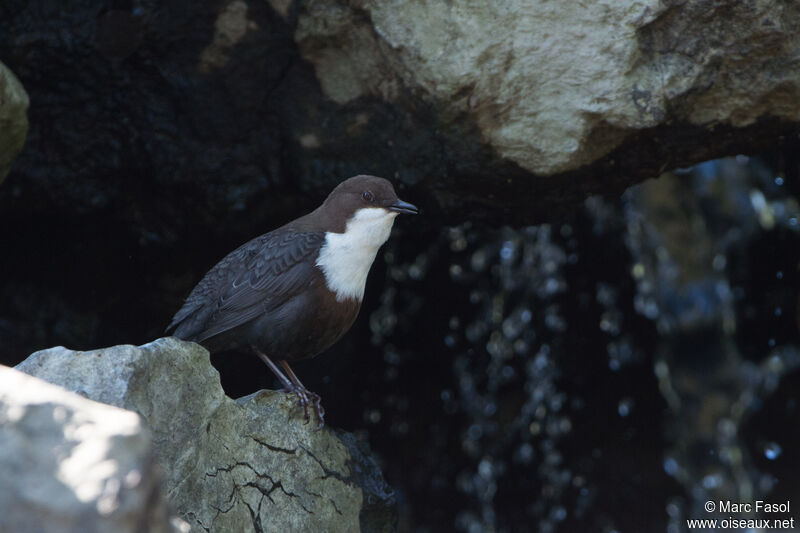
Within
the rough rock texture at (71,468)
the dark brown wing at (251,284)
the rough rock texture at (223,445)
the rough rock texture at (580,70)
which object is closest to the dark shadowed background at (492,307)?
the rough rock texture at (580,70)

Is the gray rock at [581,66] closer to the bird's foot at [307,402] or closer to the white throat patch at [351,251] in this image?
the white throat patch at [351,251]

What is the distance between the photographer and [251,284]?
3648mm

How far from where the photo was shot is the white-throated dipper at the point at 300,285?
3.59m

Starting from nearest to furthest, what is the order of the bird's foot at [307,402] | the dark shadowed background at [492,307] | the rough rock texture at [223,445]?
the rough rock texture at [223,445]
the bird's foot at [307,402]
the dark shadowed background at [492,307]

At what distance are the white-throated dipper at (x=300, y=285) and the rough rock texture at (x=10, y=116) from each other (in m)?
0.99

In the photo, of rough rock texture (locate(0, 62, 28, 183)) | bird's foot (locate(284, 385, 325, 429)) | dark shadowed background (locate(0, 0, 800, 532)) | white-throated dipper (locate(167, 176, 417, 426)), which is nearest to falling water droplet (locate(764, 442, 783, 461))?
dark shadowed background (locate(0, 0, 800, 532))

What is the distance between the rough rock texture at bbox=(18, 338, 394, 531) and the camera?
2396mm

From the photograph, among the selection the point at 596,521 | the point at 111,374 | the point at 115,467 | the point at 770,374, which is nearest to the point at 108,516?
the point at 115,467

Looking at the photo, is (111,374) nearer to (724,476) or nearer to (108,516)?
(108,516)

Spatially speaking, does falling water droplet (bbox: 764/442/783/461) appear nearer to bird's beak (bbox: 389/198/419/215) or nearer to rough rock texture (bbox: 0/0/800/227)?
rough rock texture (bbox: 0/0/800/227)

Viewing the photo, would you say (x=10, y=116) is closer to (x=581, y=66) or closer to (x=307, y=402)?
(x=307, y=402)

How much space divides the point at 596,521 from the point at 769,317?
66.9 inches

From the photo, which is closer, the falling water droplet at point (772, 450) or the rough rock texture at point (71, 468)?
the rough rock texture at point (71, 468)

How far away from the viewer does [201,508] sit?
2.72 metres
